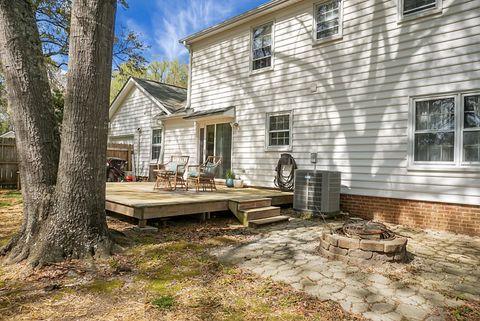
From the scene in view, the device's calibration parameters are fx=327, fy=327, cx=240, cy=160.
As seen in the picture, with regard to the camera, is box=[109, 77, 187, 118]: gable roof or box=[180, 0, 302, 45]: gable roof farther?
box=[109, 77, 187, 118]: gable roof

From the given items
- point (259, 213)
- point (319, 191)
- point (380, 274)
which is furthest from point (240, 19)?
point (380, 274)

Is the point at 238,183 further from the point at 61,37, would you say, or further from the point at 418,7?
the point at 61,37

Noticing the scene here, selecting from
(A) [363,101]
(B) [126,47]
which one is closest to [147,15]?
(B) [126,47]

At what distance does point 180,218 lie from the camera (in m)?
6.61

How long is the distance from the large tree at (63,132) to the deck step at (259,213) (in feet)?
9.11

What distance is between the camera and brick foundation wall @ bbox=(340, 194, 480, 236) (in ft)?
18.5

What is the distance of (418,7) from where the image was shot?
638 cm

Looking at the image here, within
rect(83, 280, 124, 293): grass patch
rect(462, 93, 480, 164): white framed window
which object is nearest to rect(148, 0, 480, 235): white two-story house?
rect(462, 93, 480, 164): white framed window

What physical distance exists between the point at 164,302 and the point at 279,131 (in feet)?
21.5

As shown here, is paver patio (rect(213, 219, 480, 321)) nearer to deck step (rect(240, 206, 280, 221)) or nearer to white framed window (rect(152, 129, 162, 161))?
deck step (rect(240, 206, 280, 221))

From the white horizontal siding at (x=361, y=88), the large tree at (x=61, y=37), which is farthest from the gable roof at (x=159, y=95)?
→ the white horizontal siding at (x=361, y=88)

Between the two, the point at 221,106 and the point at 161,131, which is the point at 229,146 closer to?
the point at 221,106

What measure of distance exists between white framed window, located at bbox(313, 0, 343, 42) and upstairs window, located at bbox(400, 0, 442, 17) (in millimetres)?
1377

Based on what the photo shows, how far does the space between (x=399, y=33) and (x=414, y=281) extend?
5.18 metres
